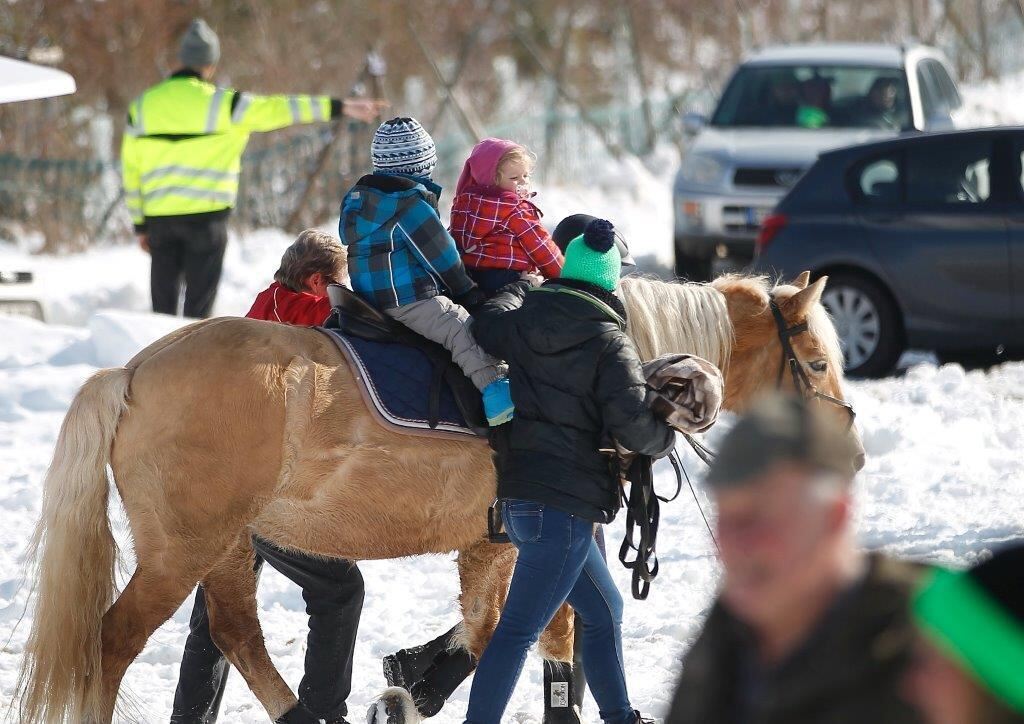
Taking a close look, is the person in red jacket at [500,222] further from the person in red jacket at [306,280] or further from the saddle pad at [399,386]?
the person in red jacket at [306,280]

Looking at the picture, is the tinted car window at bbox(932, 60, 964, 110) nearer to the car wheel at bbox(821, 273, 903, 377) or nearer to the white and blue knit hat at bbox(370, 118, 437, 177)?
the car wheel at bbox(821, 273, 903, 377)

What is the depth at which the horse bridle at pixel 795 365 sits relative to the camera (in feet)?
15.0

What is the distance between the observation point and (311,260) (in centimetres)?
456

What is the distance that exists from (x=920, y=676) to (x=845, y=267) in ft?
26.3

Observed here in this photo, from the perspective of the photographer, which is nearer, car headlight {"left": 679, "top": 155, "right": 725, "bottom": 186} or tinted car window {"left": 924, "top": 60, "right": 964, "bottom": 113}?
car headlight {"left": 679, "top": 155, "right": 725, "bottom": 186}

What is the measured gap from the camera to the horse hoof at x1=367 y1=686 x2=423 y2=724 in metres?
4.24

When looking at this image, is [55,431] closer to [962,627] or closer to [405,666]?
[405,666]

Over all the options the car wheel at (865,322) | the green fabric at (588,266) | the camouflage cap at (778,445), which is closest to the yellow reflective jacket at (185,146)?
the car wheel at (865,322)

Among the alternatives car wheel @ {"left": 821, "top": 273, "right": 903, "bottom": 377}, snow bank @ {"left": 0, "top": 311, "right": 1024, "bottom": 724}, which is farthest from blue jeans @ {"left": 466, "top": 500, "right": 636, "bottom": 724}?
car wheel @ {"left": 821, "top": 273, "right": 903, "bottom": 377}

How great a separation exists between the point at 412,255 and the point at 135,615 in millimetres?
1333

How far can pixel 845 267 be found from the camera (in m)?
9.27

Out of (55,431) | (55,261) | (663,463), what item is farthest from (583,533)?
(55,261)

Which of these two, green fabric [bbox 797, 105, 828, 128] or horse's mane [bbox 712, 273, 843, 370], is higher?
green fabric [bbox 797, 105, 828, 128]

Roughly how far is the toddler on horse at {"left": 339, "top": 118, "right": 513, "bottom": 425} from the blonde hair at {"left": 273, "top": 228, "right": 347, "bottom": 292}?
0.47 m
